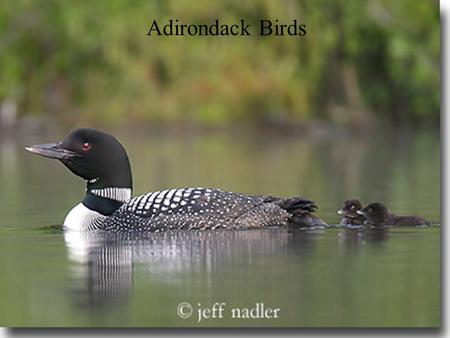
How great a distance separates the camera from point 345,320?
4.78 meters

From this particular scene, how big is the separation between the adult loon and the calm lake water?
9cm

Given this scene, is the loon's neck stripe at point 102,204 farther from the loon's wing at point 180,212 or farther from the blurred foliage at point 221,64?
the blurred foliage at point 221,64

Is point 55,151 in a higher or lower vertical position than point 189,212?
higher

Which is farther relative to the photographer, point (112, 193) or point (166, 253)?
point (112, 193)

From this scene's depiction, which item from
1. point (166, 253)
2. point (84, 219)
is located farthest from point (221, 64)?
point (166, 253)

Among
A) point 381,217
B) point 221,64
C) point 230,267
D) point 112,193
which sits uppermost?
point 221,64

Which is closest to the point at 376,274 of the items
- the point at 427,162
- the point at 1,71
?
the point at 427,162

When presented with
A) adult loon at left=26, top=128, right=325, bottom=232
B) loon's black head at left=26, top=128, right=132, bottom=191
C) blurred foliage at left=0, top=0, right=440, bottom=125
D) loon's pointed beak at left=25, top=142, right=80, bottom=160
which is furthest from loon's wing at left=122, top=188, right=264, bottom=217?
blurred foliage at left=0, top=0, right=440, bottom=125

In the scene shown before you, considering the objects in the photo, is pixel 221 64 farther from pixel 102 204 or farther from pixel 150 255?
pixel 150 255

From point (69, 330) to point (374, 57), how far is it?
20.5ft

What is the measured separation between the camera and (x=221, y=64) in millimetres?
10172

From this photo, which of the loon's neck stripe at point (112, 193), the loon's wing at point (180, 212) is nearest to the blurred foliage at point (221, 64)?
the loon's neck stripe at point (112, 193)

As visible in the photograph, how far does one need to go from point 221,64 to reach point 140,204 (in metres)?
3.83

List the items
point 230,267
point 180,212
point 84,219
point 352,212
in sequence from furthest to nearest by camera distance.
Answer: point 352,212, point 84,219, point 180,212, point 230,267
